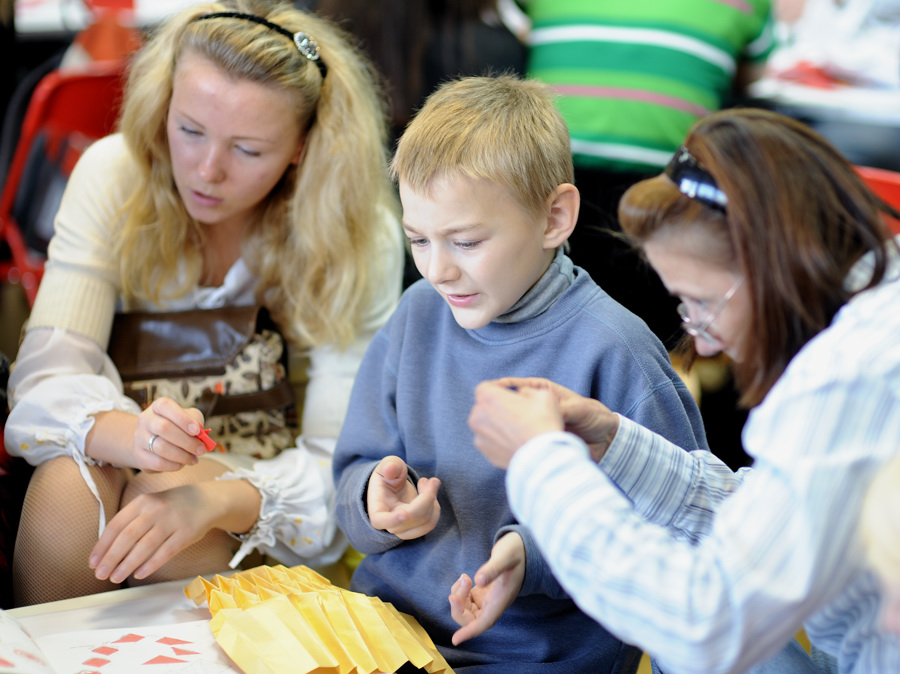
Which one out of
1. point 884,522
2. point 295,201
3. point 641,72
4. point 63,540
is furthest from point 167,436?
point 641,72

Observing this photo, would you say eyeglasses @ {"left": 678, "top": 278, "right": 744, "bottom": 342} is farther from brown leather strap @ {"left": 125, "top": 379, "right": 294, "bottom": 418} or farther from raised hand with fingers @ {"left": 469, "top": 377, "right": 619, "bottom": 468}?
brown leather strap @ {"left": 125, "top": 379, "right": 294, "bottom": 418}

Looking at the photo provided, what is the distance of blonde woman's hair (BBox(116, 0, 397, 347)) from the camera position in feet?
4.45

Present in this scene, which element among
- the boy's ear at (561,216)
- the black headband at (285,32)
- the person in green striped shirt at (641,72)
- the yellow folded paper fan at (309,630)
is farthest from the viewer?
the person in green striped shirt at (641,72)

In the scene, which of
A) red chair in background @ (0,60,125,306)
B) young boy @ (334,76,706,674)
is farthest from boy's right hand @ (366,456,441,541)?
red chair in background @ (0,60,125,306)

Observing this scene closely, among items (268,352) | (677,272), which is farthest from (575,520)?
(268,352)

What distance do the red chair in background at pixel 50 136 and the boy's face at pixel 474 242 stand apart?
141 centimetres

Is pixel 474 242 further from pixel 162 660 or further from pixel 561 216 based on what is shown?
pixel 162 660

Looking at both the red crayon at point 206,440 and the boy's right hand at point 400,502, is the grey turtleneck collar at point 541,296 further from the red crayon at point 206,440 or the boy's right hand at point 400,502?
the red crayon at point 206,440

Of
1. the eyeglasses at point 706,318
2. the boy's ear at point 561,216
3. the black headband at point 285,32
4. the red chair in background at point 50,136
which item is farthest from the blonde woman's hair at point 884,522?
the red chair in background at point 50,136

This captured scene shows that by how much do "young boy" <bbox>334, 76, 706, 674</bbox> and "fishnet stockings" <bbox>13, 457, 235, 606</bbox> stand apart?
0.90ft

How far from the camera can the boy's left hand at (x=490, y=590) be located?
3.13 feet

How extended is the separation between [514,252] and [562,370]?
16 cm

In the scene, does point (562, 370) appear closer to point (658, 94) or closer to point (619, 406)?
point (619, 406)

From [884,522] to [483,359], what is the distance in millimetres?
564
